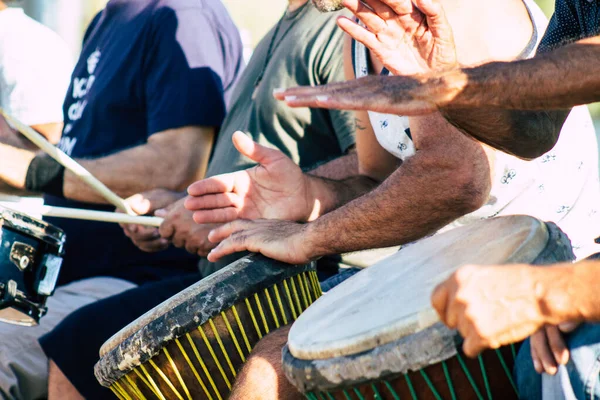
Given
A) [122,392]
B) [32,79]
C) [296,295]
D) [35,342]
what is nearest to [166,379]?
[122,392]

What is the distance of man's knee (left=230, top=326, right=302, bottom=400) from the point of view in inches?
67.0

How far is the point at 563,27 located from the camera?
1.82m

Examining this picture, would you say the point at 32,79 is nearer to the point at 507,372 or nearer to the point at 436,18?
the point at 436,18

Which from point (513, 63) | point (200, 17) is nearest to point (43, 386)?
point (200, 17)

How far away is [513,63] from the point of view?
1.25m

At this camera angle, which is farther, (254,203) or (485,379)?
(254,203)

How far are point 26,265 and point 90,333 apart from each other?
0.93 feet

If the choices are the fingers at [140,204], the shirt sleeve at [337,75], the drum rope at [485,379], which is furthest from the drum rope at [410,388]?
the fingers at [140,204]

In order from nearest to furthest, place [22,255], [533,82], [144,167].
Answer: [533,82] < [22,255] < [144,167]

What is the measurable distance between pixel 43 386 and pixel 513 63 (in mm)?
2039

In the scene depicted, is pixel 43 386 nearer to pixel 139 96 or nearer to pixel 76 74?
pixel 139 96

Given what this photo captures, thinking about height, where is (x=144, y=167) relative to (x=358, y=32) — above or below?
below

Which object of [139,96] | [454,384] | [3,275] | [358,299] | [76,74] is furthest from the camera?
[76,74]

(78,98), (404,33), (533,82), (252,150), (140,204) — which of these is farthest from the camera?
(78,98)
